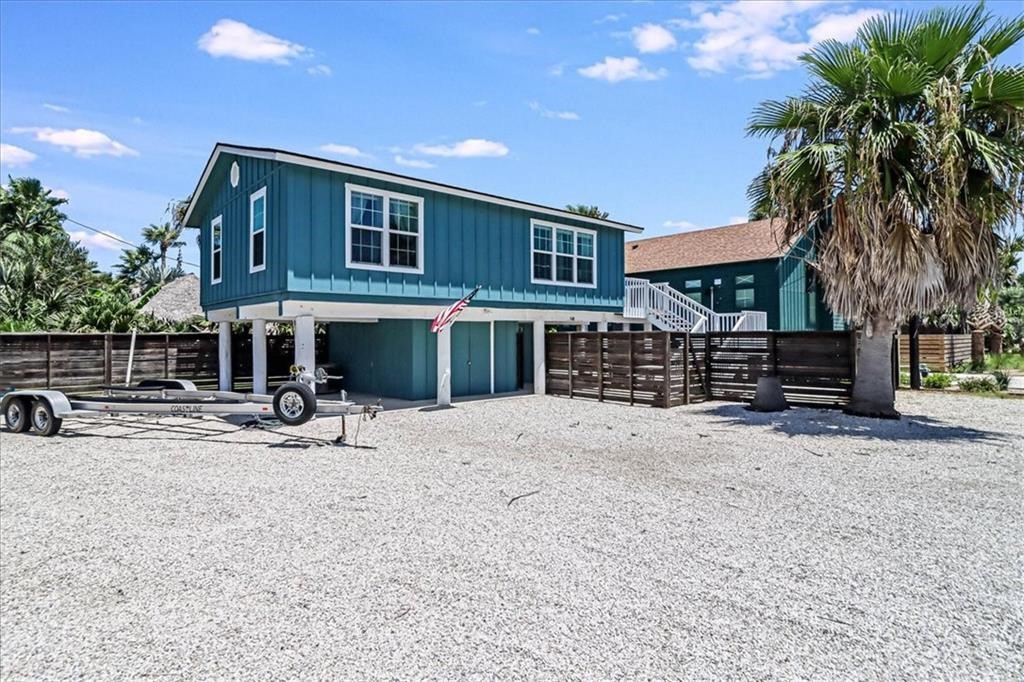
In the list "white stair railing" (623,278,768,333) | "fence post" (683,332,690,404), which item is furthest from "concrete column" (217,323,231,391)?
"fence post" (683,332,690,404)

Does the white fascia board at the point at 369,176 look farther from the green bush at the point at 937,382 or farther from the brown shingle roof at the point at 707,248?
the green bush at the point at 937,382

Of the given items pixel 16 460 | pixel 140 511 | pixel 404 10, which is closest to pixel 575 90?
pixel 404 10

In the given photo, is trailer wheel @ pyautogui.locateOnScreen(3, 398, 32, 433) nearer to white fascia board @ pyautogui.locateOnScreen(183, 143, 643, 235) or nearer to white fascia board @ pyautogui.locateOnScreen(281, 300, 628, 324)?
white fascia board @ pyautogui.locateOnScreen(281, 300, 628, 324)

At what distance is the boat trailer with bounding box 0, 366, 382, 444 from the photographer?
29.9 feet

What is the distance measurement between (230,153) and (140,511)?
1045 cm

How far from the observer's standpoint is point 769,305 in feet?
73.3

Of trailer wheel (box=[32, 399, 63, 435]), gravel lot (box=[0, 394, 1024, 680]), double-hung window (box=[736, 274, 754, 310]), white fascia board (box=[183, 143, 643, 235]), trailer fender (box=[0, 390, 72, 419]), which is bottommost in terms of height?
gravel lot (box=[0, 394, 1024, 680])

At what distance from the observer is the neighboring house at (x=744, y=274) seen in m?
22.4

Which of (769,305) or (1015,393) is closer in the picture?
(1015,393)

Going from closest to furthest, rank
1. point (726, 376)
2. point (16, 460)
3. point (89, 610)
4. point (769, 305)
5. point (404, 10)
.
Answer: point (89, 610) < point (16, 460) < point (404, 10) < point (726, 376) < point (769, 305)

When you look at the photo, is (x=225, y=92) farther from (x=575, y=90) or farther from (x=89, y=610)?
(x=89, y=610)

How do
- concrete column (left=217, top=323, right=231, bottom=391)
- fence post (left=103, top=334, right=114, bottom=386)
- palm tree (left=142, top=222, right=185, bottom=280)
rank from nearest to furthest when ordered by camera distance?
1. fence post (left=103, top=334, right=114, bottom=386)
2. concrete column (left=217, top=323, right=231, bottom=391)
3. palm tree (left=142, top=222, right=185, bottom=280)

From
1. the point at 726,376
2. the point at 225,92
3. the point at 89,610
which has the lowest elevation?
the point at 89,610

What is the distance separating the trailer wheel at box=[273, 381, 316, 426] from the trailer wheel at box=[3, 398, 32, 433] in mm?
5173
